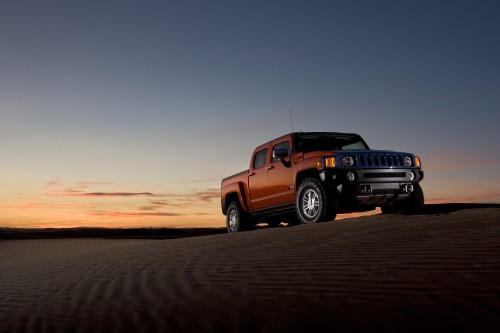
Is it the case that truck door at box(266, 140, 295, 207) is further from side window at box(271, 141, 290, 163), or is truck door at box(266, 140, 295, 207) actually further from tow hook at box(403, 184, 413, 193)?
tow hook at box(403, 184, 413, 193)

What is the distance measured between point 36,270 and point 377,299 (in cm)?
582

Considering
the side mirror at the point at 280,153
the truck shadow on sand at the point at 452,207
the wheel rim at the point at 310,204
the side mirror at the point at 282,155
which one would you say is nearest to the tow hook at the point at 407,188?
the truck shadow on sand at the point at 452,207

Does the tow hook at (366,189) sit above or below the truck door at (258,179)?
below

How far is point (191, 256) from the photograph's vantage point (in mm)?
7484

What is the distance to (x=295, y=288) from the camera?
4586mm

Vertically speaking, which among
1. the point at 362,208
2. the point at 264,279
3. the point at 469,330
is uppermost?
the point at 362,208

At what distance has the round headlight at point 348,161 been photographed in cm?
1045

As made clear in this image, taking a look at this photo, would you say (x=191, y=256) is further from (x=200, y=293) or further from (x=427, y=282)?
(x=427, y=282)

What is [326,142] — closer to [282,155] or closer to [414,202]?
[282,155]

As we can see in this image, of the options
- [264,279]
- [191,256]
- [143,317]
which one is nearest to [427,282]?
[264,279]

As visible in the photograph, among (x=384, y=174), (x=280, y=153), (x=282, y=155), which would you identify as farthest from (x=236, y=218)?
(x=384, y=174)

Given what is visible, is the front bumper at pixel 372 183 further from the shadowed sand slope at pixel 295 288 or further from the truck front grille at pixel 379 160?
the shadowed sand slope at pixel 295 288

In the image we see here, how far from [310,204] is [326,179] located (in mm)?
693

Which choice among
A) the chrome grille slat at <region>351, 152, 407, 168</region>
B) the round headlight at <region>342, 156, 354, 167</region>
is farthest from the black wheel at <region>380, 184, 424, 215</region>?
the round headlight at <region>342, 156, 354, 167</region>
